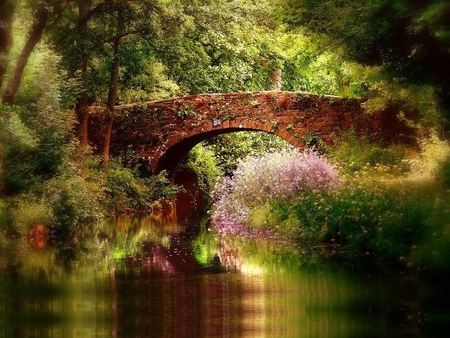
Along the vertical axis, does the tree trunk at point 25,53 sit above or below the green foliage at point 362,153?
above

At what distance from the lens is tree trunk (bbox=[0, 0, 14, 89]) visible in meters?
18.0

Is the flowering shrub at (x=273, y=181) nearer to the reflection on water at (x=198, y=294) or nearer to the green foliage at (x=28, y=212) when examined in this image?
A: the reflection on water at (x=198, y=294)

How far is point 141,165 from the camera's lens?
2888cm

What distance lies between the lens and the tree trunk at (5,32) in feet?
59.2

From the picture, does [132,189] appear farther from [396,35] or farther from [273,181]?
[396,35]

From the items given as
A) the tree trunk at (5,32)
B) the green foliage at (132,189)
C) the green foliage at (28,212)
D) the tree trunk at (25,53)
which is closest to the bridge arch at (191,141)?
the green foliage at (132,189)

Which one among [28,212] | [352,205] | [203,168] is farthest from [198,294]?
[203,168]

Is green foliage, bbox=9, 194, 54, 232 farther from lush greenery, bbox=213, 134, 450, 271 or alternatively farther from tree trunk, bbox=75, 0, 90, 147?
tree trunk, bbox=75, 0, 90, 147

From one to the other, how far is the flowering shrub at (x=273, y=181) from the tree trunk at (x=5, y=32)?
5372mm

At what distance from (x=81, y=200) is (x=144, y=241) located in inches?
133

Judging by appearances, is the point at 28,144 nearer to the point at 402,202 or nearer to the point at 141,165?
the point at 402,202

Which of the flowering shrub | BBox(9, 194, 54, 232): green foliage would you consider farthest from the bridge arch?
BBox(9, 194, 54, 232): green foliage

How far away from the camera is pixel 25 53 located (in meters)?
18.1

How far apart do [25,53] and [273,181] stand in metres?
5.38
